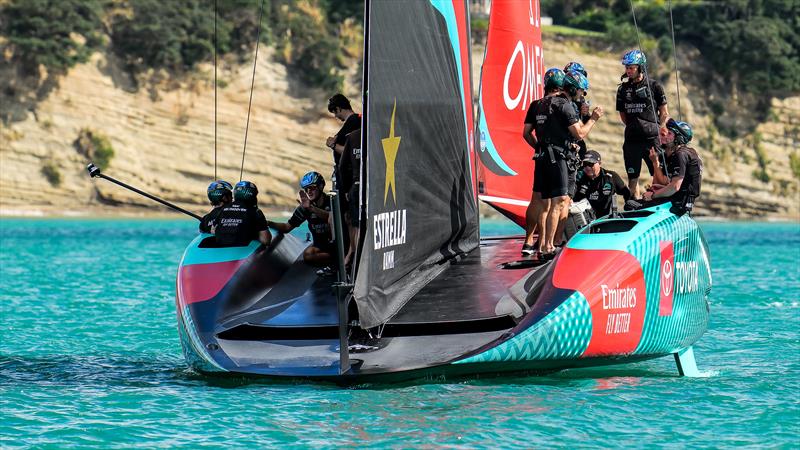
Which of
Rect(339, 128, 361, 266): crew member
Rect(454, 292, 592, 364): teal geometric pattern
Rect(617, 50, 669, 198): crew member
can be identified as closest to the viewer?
Rect(454, 292, 592, 364): teal geometric pattern

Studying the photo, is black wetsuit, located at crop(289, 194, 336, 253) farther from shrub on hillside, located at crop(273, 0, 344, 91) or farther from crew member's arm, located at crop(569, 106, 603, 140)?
shrub on hillside, located at crop(273, 0, 344, 91)

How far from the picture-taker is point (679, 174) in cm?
1071

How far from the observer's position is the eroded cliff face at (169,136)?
48281 millimetres

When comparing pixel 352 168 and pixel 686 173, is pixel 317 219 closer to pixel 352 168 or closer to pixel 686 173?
pixel 352 168

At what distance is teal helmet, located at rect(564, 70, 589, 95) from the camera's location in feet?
34.1

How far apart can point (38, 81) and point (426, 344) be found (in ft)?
143

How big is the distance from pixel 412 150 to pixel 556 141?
1795mm

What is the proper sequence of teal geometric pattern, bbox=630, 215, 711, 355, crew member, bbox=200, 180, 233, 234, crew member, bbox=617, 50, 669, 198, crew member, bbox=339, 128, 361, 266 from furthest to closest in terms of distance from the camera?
crew member, bbox=617, 50, 669, 198, crew member, bbox=200, 180, 233, 234, crew member, bbox=339, 128, 361, 266, teal geometric pattern, bbox=630, 215, 711, 355

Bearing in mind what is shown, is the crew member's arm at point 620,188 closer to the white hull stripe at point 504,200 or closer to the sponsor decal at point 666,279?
the white hull stripe at point 504,200

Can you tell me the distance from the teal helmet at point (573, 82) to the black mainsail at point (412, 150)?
3.03 ft

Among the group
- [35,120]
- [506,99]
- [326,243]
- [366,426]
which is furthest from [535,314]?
[35,120]

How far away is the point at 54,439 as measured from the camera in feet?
24.3

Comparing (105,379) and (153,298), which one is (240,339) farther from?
(153,298)

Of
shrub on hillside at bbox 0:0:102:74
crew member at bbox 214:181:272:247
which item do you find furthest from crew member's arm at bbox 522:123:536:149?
shrub on hillside at bbox 0:0:102:74
